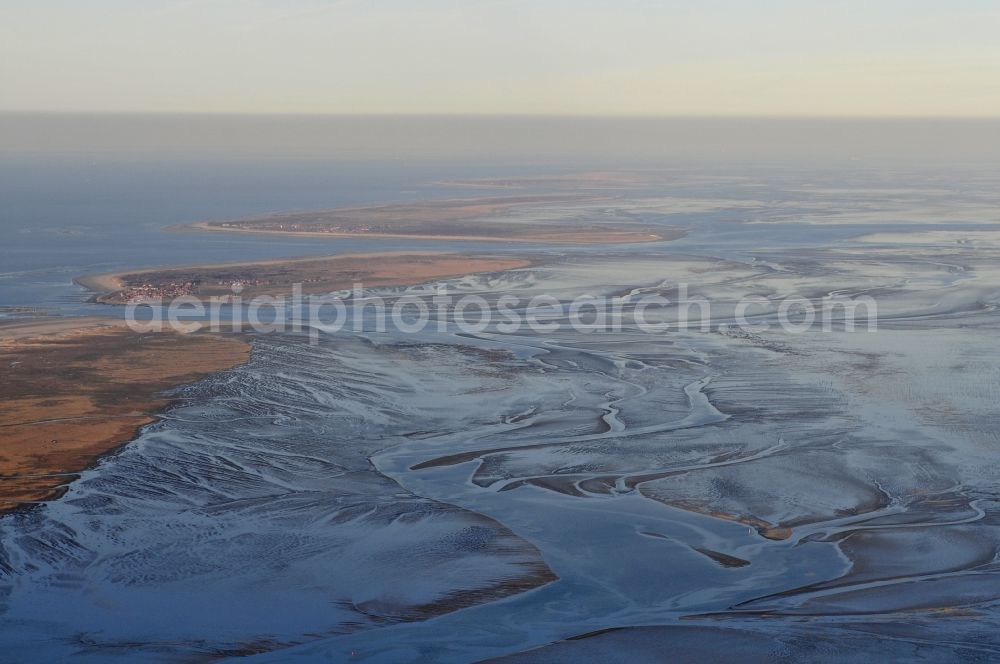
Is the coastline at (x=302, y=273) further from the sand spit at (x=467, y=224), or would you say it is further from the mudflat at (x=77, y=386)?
the sand spit at (x=467, y=224)

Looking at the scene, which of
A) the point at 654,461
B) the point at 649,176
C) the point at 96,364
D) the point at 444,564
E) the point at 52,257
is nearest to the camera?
the point at 444,564

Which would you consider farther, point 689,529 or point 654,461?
point 654,461

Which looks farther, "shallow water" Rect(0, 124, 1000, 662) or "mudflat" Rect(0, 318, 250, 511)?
"mudflat" Rect(0, 318, 250, 511)

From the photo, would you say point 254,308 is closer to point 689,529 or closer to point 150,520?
point 150,520

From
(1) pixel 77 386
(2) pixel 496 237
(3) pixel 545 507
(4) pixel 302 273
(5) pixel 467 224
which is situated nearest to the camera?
(3) pixel 545 507

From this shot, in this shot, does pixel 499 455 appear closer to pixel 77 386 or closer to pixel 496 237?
pixel 77 386

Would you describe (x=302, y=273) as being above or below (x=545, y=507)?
above

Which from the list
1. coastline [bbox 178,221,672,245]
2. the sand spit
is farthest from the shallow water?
the sand spit

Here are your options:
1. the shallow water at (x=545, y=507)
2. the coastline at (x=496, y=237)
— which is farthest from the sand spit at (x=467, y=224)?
the shallow water at (x=545, y=507)

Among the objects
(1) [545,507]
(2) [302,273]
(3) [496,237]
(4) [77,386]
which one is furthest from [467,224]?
(1) [545,507]

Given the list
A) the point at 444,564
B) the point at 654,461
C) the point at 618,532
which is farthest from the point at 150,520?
the point at 654,461

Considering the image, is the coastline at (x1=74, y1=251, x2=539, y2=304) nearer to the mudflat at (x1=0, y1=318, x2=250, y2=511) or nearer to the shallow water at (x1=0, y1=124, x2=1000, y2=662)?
the mudflat at (x1=0, y1=318, x2=250, y2=511)
